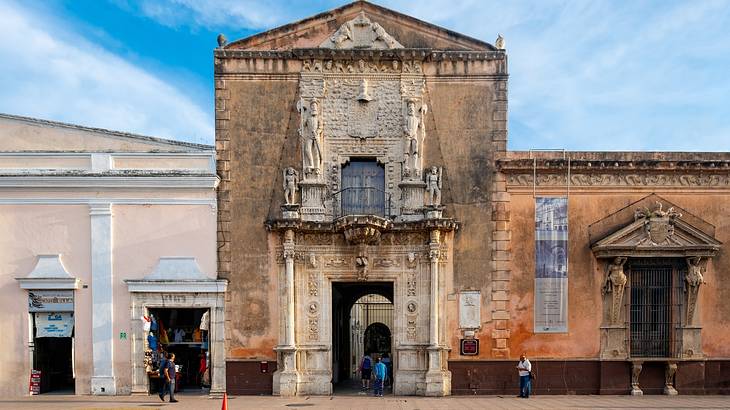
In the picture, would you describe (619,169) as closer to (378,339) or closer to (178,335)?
(178,335)

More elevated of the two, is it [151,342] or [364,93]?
[364,93]

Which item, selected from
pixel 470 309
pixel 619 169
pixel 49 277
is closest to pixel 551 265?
pixel 470 309

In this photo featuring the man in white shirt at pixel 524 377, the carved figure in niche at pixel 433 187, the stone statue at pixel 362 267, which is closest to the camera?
the man in white shirt at pixel 524 377

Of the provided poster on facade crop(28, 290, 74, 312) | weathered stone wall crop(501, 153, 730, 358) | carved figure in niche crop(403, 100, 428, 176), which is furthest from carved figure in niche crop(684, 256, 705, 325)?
poster on facade crop(28, 290, 74, 312)

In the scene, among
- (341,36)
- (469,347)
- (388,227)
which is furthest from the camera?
→ (341,36)

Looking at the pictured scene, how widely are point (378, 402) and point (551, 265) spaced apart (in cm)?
614

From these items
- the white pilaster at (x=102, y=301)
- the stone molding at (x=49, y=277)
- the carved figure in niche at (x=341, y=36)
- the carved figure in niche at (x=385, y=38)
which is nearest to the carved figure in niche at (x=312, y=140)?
the carved figure in niche at (x=341, y=36)

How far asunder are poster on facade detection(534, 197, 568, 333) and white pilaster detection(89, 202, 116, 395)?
38.7ft

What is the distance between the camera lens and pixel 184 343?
708 inches

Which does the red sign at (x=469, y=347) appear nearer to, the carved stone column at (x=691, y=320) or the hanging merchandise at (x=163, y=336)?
the carved stone column at (x=691, y=320)

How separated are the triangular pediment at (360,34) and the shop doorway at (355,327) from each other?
6966 mm

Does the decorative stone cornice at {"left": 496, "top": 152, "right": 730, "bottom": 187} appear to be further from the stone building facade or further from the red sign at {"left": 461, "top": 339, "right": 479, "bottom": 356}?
the red sign at {"left": 461, "top": 339, "right": 479, "bottom": 356}

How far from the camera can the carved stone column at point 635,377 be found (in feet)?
56.6

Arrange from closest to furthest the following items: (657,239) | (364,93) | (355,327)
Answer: (657,239)
(364,93)
(355,327)
